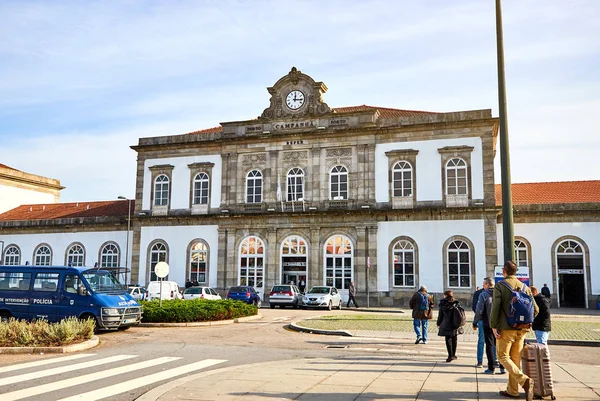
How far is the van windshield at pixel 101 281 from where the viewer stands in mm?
18281

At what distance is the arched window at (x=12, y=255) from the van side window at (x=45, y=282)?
3101cm

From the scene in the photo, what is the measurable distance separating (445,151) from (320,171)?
7936 mm

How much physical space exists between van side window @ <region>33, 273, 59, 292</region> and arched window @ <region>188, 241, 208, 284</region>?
20.8 meters

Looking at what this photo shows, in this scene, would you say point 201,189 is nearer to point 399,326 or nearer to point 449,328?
point 399,326

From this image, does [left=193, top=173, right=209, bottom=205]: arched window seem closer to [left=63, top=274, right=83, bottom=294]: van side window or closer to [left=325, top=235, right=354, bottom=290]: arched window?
[left=325, top=235, right=354, bottom=290]: arched window

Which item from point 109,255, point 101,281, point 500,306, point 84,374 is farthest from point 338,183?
point 500,306

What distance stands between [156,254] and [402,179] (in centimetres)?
1790

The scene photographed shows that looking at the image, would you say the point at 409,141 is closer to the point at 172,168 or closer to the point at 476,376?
the point at 172,168

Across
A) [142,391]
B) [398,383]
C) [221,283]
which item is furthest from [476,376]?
[221,283]

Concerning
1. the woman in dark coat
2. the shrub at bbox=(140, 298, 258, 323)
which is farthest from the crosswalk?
Result: the shrub at bbox=(140, 298, 258, 323)

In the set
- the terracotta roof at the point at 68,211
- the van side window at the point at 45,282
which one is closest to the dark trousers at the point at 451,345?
the van side window at the point at 45,282

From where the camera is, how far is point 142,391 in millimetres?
9031

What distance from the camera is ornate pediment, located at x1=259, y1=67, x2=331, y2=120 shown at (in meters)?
38.1

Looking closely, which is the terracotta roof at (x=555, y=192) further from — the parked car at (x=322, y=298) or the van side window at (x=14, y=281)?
the van side window at (x=14, y=281)
